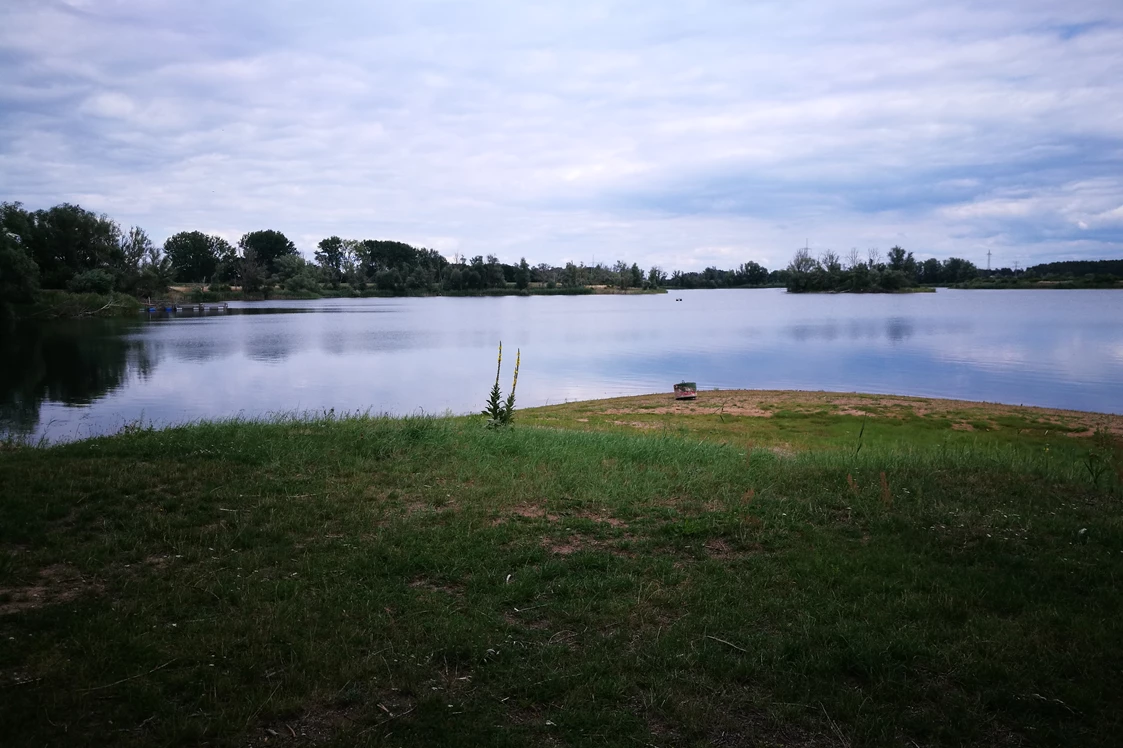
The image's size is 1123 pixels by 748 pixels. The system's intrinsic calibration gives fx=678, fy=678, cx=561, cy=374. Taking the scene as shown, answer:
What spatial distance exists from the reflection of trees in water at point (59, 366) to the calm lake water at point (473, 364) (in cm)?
10

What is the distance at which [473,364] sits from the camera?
128ft

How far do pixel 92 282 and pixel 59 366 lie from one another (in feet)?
187

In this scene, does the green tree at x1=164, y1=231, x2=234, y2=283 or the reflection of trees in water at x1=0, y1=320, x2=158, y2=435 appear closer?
the reflection of trees in water at x1=0, y1=320, x2=158, y2=435

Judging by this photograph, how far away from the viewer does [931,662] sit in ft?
14.6

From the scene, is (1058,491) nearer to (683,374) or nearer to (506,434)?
(506,434)

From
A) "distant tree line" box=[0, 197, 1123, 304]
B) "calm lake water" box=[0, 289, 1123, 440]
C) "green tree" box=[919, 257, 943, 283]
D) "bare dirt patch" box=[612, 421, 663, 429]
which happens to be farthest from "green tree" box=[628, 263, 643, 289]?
"bare dirt patch" box=[612, 421, 663, 429]

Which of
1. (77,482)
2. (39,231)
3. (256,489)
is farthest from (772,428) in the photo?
(39,231)

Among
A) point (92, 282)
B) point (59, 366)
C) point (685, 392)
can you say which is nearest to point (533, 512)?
point (685, 392)

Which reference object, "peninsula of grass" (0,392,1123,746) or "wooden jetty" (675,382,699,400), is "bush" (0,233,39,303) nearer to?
"wooden jetty" (675,382,699,400)

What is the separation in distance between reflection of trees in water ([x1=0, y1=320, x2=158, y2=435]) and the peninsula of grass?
14690 millimetres

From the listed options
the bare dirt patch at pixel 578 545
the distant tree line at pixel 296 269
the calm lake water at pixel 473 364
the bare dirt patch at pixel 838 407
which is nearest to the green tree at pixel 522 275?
the distant tree line at pixel 296 269

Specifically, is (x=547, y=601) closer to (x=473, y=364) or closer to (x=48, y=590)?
(x=48, y=590)

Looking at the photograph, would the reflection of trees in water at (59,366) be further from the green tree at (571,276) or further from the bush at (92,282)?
the green tree at (571,276)

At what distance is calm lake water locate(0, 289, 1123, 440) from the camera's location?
2623 cm
